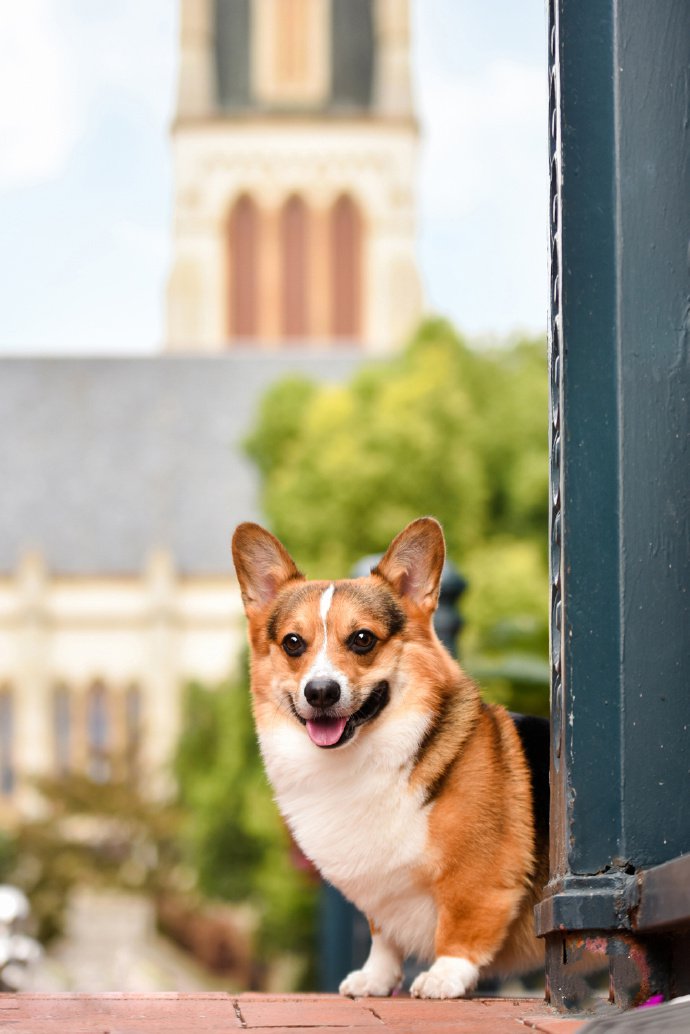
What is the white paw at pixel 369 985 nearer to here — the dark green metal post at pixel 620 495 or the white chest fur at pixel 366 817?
the white chest fur at pixel 366 817

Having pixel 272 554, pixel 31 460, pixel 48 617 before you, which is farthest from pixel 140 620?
pixel 272 554

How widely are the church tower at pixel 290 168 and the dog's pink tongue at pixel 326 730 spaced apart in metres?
55.4

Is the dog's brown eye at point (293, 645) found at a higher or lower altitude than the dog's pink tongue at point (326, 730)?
higher

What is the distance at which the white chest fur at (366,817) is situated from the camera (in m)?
3.68

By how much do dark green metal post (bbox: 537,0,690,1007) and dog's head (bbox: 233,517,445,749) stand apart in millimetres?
480

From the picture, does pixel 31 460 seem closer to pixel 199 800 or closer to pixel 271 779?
pixel 199 800

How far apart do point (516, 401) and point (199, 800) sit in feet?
29.6

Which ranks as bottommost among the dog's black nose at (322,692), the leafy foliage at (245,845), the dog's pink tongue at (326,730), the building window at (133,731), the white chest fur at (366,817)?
the building window at (133,731)

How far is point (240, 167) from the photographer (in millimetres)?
60562

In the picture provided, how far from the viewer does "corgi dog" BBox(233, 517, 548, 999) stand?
3.67 m

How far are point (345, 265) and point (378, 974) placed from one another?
186 feet

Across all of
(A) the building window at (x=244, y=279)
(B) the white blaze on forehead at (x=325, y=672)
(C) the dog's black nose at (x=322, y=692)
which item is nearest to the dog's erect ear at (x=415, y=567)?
(B) the white blaze on forehead at (x=325, y=672)

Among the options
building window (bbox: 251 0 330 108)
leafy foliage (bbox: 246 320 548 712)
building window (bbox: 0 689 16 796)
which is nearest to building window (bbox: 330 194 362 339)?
building window (bbox: 251 0 330 108)

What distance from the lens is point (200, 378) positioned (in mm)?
54312
